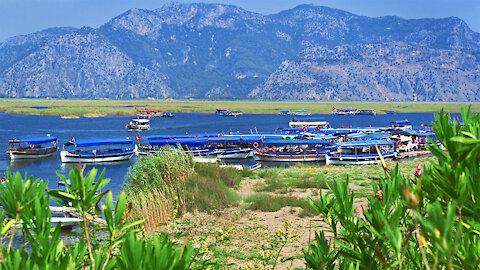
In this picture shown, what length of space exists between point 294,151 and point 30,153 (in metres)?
30.9

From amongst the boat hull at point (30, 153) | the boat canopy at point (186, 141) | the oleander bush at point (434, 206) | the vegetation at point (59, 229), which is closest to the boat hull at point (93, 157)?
the boat canopy at point (186, 141)

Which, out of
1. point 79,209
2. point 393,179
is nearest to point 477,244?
point 393,179

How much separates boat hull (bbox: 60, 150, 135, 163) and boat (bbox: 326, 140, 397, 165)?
2341 cm

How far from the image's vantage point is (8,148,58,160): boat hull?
49781mm

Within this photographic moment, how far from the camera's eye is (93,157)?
164 feet

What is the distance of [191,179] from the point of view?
18797 millimetres

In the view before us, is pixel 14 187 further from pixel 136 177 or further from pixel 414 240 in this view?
pixel 136 177

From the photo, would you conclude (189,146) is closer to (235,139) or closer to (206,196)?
(235,139)

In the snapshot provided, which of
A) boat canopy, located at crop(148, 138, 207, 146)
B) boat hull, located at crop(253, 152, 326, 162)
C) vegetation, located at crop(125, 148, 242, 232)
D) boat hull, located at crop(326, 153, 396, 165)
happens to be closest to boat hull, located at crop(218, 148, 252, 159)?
boat canopy, located at crop(148, 138, 207, 146)

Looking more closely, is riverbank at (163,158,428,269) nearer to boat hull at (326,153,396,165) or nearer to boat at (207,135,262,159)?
boat hull at (326,153,396,165)

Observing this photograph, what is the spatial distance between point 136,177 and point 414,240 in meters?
16.0

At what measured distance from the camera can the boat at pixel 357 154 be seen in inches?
1766

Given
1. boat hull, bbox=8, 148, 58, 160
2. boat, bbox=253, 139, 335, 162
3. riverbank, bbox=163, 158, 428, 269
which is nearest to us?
riverbank, bbox=163, 158, 428, 269

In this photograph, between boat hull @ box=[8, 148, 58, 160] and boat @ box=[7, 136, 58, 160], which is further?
boat @ box=[7, 136, 58, 160]
